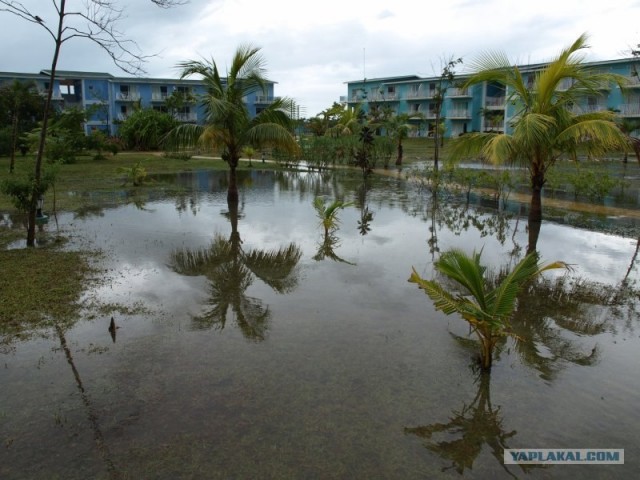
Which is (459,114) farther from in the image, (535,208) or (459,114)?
(535,208)

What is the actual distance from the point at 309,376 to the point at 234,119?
1071 centimetres

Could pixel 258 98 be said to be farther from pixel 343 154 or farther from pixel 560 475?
pixel 560 475

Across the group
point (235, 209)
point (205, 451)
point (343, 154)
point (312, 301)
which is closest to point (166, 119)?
point (343, 154)

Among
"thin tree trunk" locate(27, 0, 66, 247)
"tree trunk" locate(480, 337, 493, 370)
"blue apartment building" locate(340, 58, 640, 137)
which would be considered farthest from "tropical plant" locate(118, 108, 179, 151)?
"tree trunk" locate(480, 337, 493, 370)

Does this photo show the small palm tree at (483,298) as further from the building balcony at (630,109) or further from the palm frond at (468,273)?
the building balcony at (630,109)

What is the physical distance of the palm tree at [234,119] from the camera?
14164mm

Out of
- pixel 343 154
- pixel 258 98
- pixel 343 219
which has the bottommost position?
pixel 343 219

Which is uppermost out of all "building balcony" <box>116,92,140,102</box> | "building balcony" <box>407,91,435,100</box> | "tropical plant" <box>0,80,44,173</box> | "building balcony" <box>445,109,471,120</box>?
"building balcony" <box>407,91,435,100</box>

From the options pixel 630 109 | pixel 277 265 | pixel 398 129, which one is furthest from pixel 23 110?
pixel 630 109

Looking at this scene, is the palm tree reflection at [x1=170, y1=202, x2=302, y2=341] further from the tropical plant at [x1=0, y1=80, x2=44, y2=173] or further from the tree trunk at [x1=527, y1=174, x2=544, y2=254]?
the tropical plant at [x1=0, y1=80, x2=44, y2=173]

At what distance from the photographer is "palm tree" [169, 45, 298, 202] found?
1416 centimetres

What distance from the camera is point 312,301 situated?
739cm

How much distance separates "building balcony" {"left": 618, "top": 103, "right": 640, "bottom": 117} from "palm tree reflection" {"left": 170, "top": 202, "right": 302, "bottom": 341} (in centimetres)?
4045

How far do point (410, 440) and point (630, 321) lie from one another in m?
4.27
